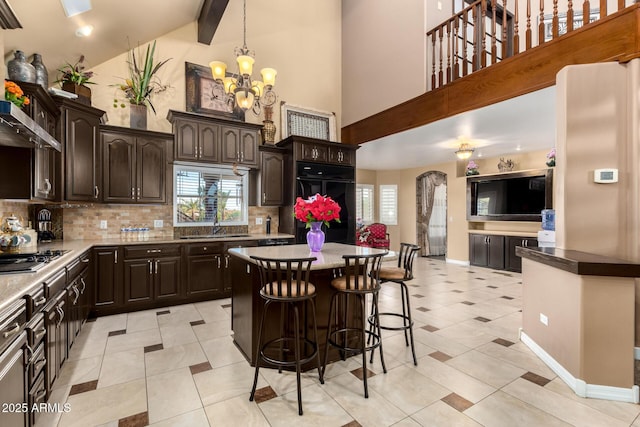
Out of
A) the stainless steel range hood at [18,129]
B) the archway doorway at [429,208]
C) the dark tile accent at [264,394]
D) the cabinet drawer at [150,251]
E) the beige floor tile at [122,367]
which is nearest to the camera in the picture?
the stainless steel range hood at [18,129]

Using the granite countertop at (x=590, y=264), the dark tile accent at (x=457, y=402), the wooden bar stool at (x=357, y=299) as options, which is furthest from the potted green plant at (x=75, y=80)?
the granite countertop at (x=590, y=264)

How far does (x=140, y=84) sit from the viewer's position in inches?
168

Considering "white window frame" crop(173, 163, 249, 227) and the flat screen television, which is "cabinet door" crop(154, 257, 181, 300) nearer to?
"white window frame" crop(173, 163, 249, 227)

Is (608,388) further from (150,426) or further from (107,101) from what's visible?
(107,101)

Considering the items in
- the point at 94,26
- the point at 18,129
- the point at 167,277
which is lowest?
the point at 167,277

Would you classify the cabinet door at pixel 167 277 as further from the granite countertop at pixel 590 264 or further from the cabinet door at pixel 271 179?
the granite countertop at pixel 590 264

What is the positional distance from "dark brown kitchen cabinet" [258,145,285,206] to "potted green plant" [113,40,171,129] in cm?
174

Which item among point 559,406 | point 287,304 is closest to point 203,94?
point 287,304

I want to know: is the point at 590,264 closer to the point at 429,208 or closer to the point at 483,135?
the point at 483,135

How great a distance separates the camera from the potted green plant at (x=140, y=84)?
14.0ft

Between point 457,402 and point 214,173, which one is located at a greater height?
point 214,173

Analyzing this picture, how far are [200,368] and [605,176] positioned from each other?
3.76 meters

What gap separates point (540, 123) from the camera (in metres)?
4.55

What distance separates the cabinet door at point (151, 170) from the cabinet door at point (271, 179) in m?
1.46
